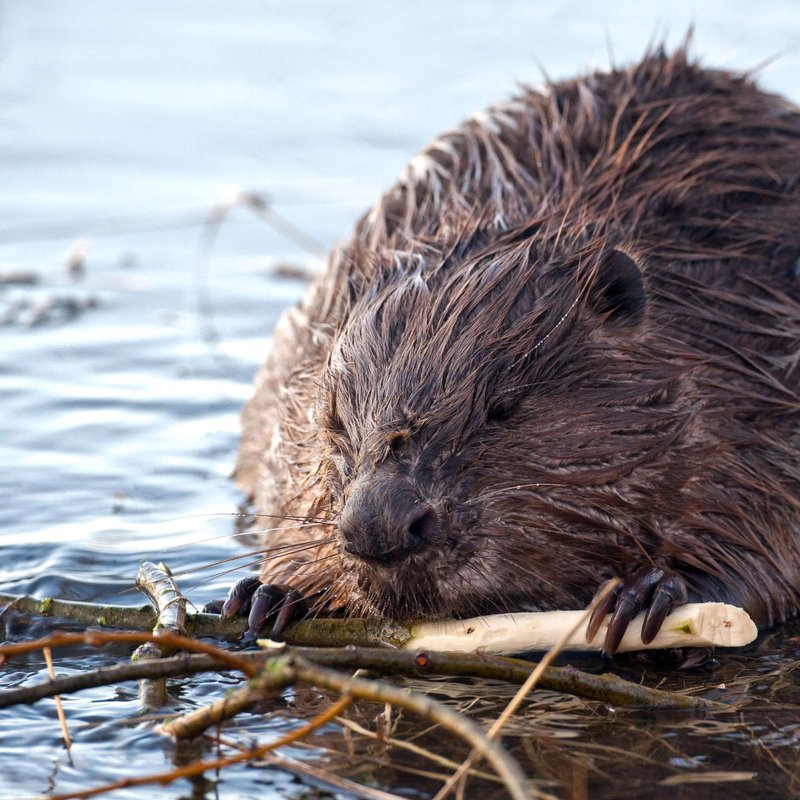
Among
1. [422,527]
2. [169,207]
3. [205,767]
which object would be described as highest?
[169,207]

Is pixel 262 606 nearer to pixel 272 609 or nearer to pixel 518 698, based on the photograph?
pixel 272 609

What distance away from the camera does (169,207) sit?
25.2 ft

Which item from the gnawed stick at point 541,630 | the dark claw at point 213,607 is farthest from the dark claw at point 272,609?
the gnawed stick at point 541,630

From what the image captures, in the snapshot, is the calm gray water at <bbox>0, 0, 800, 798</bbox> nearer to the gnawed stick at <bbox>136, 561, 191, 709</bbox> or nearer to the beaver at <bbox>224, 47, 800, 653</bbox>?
the gnawed stick at <bbox>136, 561, 191, 709</bbox>

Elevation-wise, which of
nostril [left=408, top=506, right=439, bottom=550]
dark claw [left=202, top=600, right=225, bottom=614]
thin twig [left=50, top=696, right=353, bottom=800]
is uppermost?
nostril [left=408, top=506, right=439, bottom=550]

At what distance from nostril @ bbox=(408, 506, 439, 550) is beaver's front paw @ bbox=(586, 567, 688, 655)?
0.42 metres

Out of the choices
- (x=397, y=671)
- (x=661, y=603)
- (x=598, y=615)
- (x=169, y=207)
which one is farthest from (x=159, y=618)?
(x=169, y=207)

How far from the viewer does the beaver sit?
134 inches

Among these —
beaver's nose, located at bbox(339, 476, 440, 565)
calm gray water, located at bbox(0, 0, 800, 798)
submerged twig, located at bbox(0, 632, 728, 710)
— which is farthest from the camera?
calm gray water, located at bbox(0, 0, 800, 798)

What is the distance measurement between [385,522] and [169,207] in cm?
475

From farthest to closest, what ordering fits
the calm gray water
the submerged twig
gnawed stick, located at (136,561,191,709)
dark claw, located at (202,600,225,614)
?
the calm gray water → dark claw, located at (202,600,225,614) → gnawed stick, located at (136,561,191,709) → the submerged twig

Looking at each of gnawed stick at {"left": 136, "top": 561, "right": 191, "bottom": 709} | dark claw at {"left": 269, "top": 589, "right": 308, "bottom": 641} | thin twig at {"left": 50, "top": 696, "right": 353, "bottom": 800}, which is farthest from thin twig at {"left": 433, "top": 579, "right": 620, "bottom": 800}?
dark claw at {"left": 269, "top": 589, "right": 308, "bottom": 641}

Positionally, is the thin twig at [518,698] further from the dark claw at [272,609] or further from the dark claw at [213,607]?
the dark claw at [213,607]

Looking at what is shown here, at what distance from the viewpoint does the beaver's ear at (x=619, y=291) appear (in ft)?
12.2
